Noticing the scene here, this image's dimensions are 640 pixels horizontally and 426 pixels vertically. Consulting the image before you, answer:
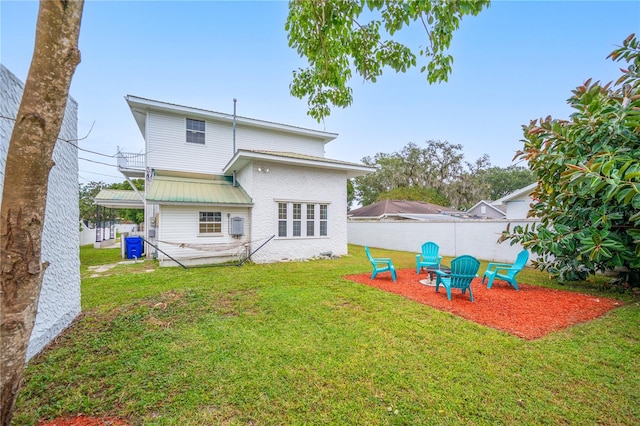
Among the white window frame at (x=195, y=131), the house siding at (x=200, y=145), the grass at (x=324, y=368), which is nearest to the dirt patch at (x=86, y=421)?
the grass at (x=324, y=368)

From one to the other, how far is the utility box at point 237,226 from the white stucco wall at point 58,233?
5.63 m

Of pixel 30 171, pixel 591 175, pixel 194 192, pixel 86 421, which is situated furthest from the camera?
pixel 194 192

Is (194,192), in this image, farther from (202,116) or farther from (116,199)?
(116,199)

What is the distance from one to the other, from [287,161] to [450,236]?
851 centimetres

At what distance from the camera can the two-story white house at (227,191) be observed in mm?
9336

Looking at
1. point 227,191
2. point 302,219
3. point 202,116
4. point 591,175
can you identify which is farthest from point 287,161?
point 591,175

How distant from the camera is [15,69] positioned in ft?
9.40

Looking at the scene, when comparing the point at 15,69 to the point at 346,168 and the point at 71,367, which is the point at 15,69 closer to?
the point at 71,367

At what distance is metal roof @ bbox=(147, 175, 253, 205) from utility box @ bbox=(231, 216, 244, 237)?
0.73 m

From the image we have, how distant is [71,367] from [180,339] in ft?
3.57

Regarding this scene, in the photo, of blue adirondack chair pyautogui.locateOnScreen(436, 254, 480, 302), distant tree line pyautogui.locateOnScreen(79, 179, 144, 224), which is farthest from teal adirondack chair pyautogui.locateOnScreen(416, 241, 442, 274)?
distant tree line pyautogui.locateOnScreen(79, 179, 144, 224)

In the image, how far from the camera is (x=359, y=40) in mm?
3893

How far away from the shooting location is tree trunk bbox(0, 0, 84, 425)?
1.34m

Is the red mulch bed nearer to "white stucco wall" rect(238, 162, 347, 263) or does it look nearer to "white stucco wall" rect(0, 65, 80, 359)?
"white stucco wall" rect(238, 162, 347, 263)
